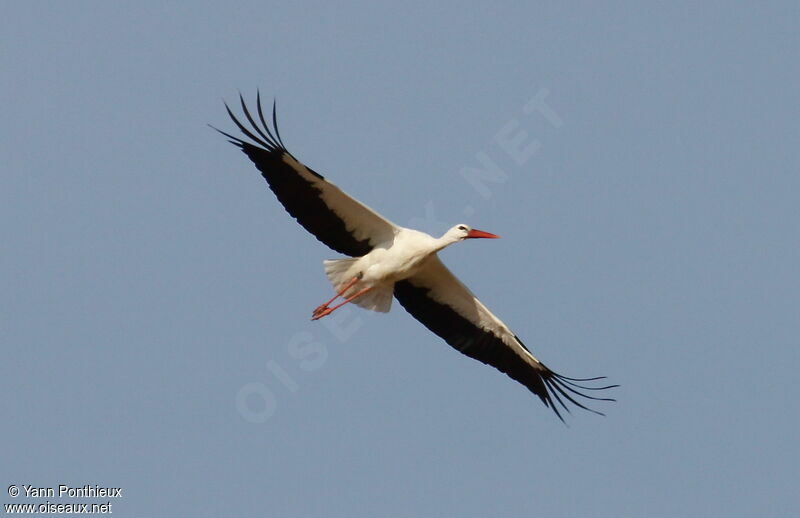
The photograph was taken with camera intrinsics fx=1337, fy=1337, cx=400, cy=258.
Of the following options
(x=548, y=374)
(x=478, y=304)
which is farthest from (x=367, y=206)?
(x=548, y=374)

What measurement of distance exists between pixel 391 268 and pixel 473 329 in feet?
4.90

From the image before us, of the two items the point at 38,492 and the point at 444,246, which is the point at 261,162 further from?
the point at 38,492

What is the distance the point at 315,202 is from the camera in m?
14.0

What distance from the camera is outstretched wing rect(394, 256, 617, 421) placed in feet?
48.9

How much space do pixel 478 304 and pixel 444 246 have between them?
3.26 feet

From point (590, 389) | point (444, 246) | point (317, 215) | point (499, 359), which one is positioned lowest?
point (590, 389)

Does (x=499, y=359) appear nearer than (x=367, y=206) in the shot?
No

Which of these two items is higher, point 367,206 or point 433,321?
point 367,206

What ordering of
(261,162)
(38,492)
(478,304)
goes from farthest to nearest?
(478,304), (261,162), (38,492)

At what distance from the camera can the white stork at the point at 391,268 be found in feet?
45.4

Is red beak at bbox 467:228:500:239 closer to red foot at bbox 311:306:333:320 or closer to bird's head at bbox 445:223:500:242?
bird's head at bbox 445:223:500:242

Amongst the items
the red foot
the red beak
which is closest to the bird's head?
the red beak

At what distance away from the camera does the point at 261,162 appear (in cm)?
1380

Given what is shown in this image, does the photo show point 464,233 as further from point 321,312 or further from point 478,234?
point 321,312
